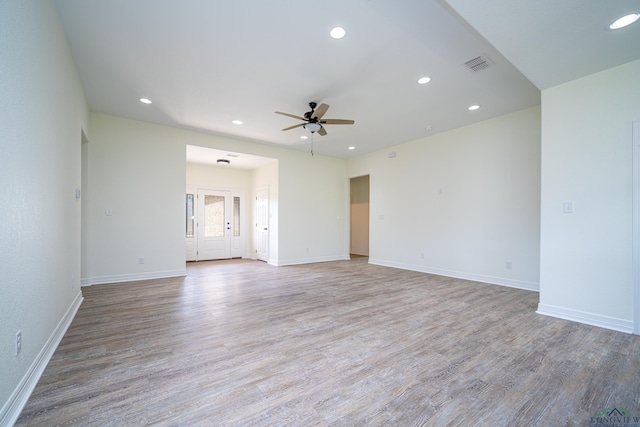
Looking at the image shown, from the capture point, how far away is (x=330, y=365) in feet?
7.15

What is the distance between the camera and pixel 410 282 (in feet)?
16.7

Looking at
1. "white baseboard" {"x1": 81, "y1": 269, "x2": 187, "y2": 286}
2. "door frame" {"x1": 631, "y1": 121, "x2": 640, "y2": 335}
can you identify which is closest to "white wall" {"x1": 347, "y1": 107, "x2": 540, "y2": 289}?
"door frame" {"x1": 631, "y1": 121, "x2": 640, "y2": 335}

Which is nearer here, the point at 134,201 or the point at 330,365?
the point at 330,365

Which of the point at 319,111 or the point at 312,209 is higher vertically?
the point at 319,111

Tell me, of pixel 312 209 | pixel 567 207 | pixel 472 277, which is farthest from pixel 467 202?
pixel 312 209

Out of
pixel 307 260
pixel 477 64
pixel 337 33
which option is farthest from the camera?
pixel 307 260

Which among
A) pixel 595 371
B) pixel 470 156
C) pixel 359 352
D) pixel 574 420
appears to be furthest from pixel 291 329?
pixel 470 156

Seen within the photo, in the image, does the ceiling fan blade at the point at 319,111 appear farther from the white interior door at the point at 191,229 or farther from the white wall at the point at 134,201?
the white interior door at the point at 191,229

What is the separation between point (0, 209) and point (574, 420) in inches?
135

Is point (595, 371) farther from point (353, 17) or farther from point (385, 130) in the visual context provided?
point (385, 130)

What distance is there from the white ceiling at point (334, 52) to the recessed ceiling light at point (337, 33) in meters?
0.05

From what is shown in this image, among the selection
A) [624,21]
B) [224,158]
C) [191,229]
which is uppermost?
[624,21]

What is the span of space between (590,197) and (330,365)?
3.42 metres

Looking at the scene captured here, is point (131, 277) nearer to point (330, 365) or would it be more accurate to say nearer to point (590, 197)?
point (330, 365)
